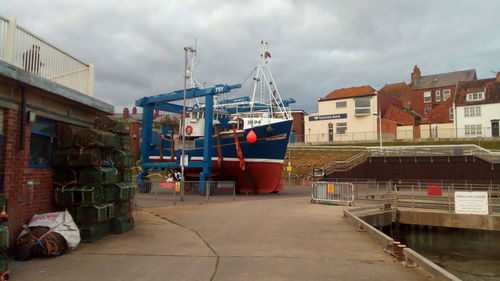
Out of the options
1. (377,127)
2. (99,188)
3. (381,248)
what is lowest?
(381,248)

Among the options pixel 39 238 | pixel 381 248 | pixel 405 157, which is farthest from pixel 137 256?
pixel 405 157

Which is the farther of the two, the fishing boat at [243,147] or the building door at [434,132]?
the building door at [434,132]

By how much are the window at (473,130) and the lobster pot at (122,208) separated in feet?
167

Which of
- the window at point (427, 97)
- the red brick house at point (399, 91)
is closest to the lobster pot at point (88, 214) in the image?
the window at point (427, 97)

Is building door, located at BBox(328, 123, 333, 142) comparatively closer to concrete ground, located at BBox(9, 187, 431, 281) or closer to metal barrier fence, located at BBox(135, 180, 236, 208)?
metal barrier fence, located at BBox(135, 180, 236, 208)

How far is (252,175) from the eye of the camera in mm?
26047

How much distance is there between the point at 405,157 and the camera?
34.0 m

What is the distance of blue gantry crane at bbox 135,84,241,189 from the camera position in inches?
933

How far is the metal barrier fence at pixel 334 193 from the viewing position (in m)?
18.9

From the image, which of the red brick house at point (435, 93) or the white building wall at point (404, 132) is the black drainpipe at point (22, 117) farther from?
the red brick house at point (435, 93)

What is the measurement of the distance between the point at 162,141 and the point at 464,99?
139 feet

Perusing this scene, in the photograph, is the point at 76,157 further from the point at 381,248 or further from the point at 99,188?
the point at 381,248

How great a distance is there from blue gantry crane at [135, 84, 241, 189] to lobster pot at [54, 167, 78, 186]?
12.7 metres

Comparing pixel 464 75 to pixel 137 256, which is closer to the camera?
pixel 137 256
